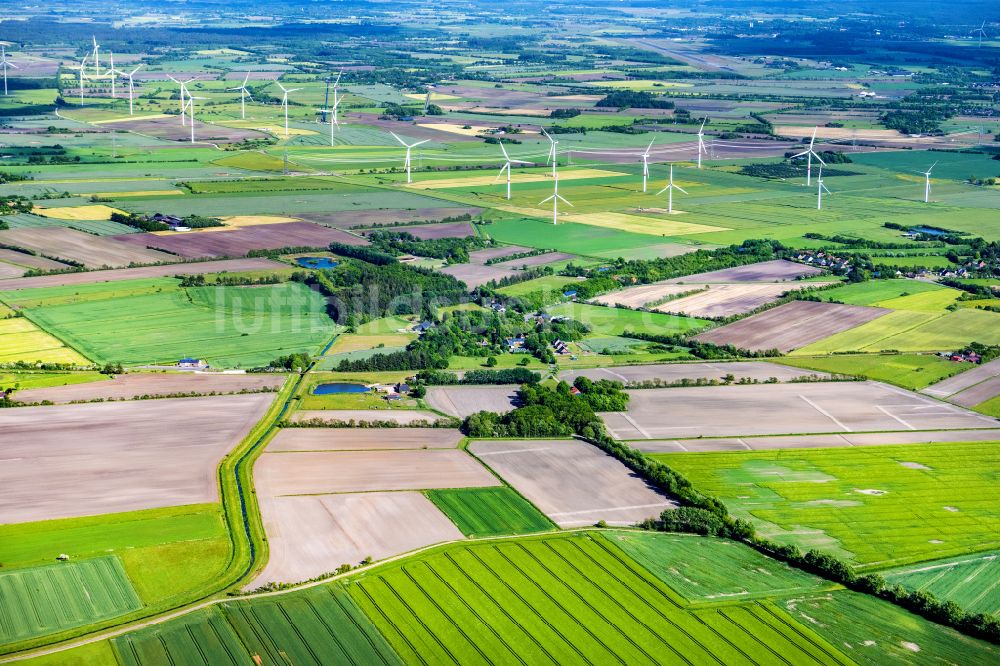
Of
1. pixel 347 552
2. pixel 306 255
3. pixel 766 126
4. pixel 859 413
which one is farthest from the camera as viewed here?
pixel 766 126

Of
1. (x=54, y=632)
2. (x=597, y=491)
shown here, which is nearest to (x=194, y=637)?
(x=54, y=632)

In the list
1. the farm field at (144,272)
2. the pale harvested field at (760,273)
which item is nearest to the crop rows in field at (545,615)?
the pale harvested field at (760,273)

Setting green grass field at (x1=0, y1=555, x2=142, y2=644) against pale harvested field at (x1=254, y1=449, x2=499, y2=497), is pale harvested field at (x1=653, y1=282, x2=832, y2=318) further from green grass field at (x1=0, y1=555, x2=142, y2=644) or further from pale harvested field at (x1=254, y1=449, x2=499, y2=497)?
green grass field at (x1=0, y1=555, x2=142, y2=644)

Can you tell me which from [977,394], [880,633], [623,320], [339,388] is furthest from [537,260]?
[880,633]

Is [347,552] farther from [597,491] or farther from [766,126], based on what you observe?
[766,126]

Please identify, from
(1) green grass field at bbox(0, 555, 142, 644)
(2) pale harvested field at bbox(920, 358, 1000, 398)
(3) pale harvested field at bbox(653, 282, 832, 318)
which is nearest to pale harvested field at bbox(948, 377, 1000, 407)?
(2) pale harvested field at bbox(920, 358, 1000, 398)

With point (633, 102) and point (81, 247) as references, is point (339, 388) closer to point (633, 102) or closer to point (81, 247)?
point (81, 247)
